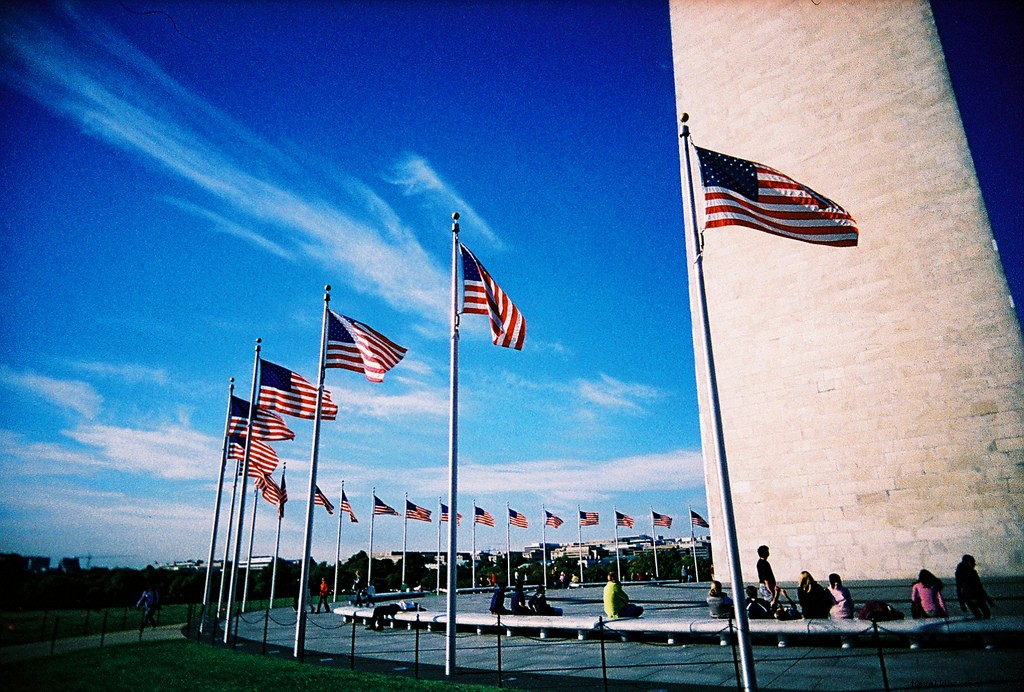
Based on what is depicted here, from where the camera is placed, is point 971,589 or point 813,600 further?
point 813,600

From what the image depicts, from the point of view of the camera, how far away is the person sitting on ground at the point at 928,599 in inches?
456

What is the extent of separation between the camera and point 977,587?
37.2 ft

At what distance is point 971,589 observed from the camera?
11430 millimetres

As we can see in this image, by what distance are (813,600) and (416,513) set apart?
2823cm

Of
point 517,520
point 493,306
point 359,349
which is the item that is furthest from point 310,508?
point 517,520

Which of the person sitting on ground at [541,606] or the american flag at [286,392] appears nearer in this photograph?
the person sitting on ground at [541,606]

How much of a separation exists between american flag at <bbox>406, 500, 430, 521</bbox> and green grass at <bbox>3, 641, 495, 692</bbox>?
2078 centimetres

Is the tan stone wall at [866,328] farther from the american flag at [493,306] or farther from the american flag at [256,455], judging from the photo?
the american flag at [256,455]

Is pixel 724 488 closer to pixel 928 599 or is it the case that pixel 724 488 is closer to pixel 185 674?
pixel 928 599

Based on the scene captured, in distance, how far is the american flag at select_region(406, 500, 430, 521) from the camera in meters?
37.6

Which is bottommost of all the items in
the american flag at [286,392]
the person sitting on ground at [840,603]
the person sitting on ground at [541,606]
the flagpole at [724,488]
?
the person sitting on ground at [541,606]

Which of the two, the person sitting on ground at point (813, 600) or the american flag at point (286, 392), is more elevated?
the american flag at point (286, 392)

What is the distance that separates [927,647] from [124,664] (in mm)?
17214

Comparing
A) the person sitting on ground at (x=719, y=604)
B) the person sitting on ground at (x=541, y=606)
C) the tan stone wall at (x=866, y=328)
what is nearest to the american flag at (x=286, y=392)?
the person sitting on ground at (x=541, y=606)
